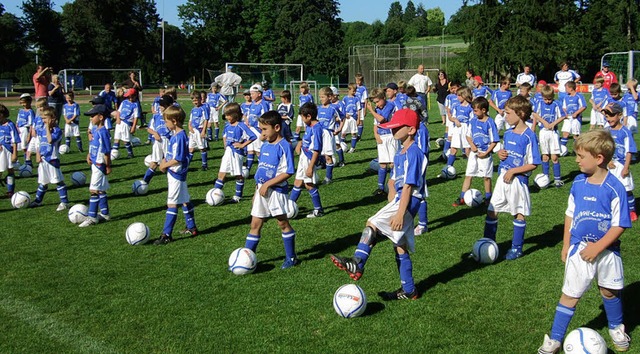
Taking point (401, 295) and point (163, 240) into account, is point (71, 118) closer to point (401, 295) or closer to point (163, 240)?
point (163, 240)

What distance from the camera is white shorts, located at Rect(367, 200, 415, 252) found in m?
6.05

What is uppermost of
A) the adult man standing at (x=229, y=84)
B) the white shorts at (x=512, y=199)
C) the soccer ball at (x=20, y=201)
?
the adult man standing at (x=229, y=84)

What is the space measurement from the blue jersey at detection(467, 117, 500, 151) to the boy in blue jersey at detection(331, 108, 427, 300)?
417cm

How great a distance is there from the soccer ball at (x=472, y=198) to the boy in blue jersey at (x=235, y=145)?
422cm

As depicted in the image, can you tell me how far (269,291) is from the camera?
6750 millimetres

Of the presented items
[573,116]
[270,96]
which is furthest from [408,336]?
[270,96]

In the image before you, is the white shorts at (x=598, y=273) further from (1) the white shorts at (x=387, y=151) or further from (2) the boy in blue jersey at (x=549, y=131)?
(2) the boy in blue jersey at (x=549, y=131)

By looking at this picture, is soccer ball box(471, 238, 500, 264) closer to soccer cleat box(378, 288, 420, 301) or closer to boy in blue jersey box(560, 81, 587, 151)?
soccer cleat box(378, 288, 420, 301)

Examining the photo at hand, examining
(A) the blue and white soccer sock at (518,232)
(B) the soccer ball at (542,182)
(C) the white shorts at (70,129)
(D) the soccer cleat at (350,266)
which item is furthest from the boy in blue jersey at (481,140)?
(C) the white shorts at (70,129)

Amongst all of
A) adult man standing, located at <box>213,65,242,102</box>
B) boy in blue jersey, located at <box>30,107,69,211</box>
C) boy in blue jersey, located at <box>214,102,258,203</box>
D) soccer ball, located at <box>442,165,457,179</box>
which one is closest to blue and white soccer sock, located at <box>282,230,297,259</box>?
boy in blue jersey, located at <box>214,102,258,203</box>

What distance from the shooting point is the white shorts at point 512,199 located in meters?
7.79

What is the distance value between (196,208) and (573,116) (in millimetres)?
9602

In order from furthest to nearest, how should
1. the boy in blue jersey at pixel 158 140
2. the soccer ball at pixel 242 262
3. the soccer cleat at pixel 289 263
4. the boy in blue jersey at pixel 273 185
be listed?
the boy in blue jersey at pixel 158 140 < the soccer cleat at pixel 289 263 < the boy in blue jersey at pixel 273 185 < the soccer ball at pixel 242 262

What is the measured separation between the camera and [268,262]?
7.86 metres
